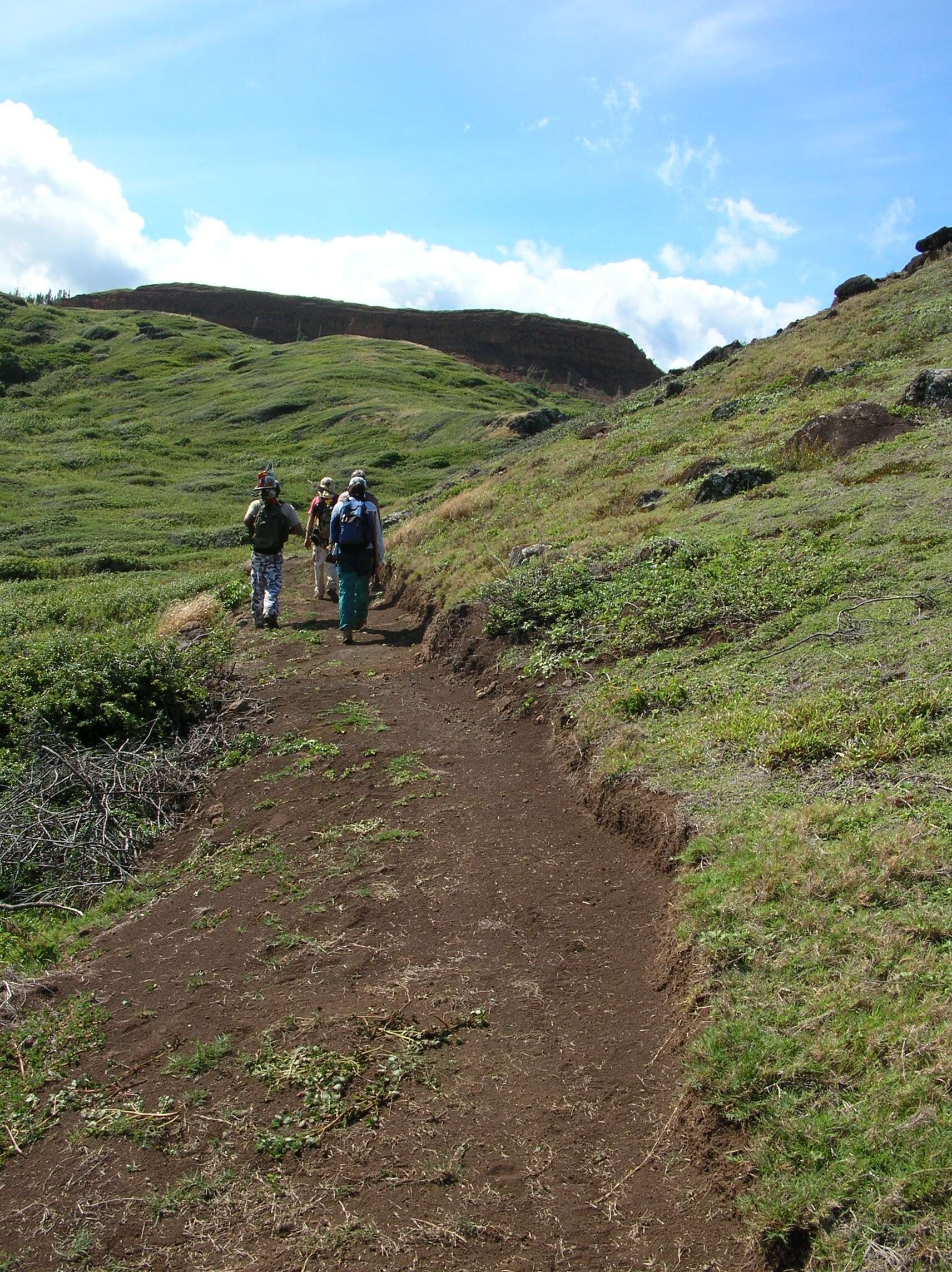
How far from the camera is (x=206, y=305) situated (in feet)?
304

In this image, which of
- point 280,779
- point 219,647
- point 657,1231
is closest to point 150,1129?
point 657,1231

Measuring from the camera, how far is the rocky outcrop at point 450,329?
273ft

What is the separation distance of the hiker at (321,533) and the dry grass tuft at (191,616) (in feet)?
4.48

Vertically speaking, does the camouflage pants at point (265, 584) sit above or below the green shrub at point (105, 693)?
above

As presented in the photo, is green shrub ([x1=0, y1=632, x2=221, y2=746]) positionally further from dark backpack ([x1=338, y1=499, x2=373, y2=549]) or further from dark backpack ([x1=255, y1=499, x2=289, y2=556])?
dark backpack ([x1=255, y1=499, x2=289, y2=556])

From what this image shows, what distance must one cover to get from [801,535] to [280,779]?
196 inches

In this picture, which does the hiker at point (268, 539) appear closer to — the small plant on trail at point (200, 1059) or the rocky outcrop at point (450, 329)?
the small plant on trail at point (200, 1059)

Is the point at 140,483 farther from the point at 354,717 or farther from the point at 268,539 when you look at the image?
the point at 354,717

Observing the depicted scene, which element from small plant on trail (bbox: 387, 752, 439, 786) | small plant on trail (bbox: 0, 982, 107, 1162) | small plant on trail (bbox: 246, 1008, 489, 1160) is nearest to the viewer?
small plant on trail (bbox: 246, 1008, 489, 1160)

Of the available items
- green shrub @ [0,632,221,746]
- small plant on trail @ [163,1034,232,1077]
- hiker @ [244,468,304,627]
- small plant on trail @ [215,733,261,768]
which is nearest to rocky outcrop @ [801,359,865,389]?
hiker @ [244,468,304,627]

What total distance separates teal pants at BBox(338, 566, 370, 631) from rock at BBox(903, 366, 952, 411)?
22.9 ft

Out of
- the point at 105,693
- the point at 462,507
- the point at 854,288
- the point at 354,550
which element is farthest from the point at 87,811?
the point at 854,288

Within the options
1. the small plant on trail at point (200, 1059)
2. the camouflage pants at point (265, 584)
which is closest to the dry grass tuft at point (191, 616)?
the camouflage pants at point (265, 584)

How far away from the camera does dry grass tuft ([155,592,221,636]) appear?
1292cm
